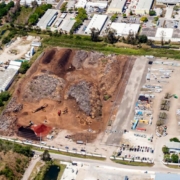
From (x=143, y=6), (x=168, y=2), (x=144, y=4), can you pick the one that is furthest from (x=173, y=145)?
(x=168, y=2)

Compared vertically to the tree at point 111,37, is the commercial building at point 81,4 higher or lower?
higher

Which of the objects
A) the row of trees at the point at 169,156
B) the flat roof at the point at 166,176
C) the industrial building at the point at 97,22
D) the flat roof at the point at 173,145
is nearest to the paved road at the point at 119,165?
the row of trees at the point at 169,156

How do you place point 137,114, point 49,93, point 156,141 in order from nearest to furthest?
point 156,141
point 137,114
point 49,93

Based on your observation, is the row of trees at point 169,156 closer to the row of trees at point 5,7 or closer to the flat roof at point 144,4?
the flat roof at point 144,4

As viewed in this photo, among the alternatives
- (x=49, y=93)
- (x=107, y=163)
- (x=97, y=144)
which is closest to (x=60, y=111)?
(x=49, y=93)

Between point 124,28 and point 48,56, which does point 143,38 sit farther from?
point 48,56

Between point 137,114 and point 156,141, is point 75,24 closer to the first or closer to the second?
point 137,114

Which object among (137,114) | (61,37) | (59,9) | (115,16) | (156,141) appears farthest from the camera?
(59,9)
